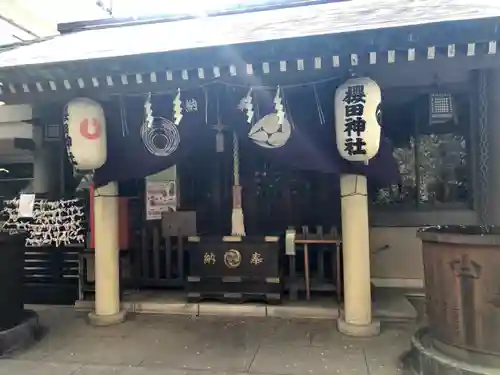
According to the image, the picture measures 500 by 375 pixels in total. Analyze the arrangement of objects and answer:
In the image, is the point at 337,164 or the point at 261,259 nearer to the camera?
the point at 337,164

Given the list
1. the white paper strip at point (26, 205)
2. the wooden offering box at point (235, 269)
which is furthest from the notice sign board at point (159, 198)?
the white paper strip at point (26, 205)

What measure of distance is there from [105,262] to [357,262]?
12.8ft

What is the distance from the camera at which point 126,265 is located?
8.38 metres

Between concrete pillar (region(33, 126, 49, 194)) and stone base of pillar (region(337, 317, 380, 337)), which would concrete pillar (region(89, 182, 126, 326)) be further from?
stone base of pillar (region(337, 317, 380, 337))

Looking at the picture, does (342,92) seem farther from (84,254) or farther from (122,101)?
(84,254)

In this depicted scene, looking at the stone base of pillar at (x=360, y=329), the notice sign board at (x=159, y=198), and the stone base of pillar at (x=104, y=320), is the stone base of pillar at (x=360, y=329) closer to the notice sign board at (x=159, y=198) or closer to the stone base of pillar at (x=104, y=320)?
the stone base of pillar at (x=104, y=320)

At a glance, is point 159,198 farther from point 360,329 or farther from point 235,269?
point 360,329

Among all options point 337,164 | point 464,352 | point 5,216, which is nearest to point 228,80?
point 337,164

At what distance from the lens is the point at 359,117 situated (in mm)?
5438

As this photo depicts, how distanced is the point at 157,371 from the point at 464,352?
3357mm

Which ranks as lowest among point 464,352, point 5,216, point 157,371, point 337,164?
point 157,371

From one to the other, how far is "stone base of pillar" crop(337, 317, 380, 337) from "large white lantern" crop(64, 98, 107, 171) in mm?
4294

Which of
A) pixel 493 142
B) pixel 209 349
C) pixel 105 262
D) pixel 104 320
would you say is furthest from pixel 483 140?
pixel 104 320

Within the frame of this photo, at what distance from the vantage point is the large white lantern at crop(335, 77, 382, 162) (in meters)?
5.44
